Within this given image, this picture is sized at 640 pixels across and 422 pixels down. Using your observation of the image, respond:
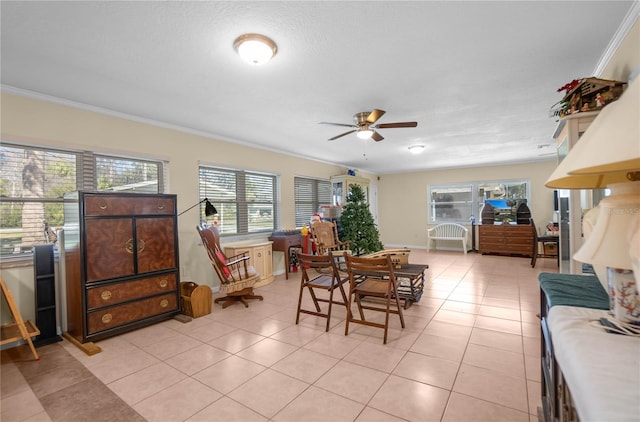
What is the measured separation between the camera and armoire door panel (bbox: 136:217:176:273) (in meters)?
3.10

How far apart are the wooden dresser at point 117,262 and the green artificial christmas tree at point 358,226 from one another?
3.70 m

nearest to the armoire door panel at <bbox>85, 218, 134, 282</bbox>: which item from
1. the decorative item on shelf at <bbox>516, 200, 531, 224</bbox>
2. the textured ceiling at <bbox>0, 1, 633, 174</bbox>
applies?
the textured ceiling at <bbox>0, 1, 633, 174</bbox>

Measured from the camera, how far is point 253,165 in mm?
5195

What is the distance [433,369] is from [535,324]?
1.60 meters


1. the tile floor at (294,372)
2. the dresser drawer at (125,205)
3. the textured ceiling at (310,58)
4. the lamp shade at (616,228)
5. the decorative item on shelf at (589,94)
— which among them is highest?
the textured ceiling at (310,58)

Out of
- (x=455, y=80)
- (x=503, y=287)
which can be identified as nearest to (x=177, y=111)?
(x=455, y=80)

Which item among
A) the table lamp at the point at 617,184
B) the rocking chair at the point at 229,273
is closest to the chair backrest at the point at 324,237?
the rocking chair at the point at 229,273

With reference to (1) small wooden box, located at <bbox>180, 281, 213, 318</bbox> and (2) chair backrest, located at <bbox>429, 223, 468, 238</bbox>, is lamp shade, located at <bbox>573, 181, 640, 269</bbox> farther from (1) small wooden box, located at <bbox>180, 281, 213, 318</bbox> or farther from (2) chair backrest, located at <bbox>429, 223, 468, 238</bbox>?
(2) chair backrest, located at <bbox>429, 223, 468, 238</bbox>

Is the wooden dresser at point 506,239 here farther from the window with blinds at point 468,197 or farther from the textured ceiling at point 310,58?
the textured ceiling at point 310,58

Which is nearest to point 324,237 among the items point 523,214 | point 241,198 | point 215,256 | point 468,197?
point 241,198

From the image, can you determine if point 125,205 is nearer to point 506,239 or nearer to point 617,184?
point 617,184

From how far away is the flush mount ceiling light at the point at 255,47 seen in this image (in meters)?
2.03

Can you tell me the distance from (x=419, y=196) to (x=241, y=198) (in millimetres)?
5848

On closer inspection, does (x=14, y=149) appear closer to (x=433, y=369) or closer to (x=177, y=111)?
(x=177, y=111)
